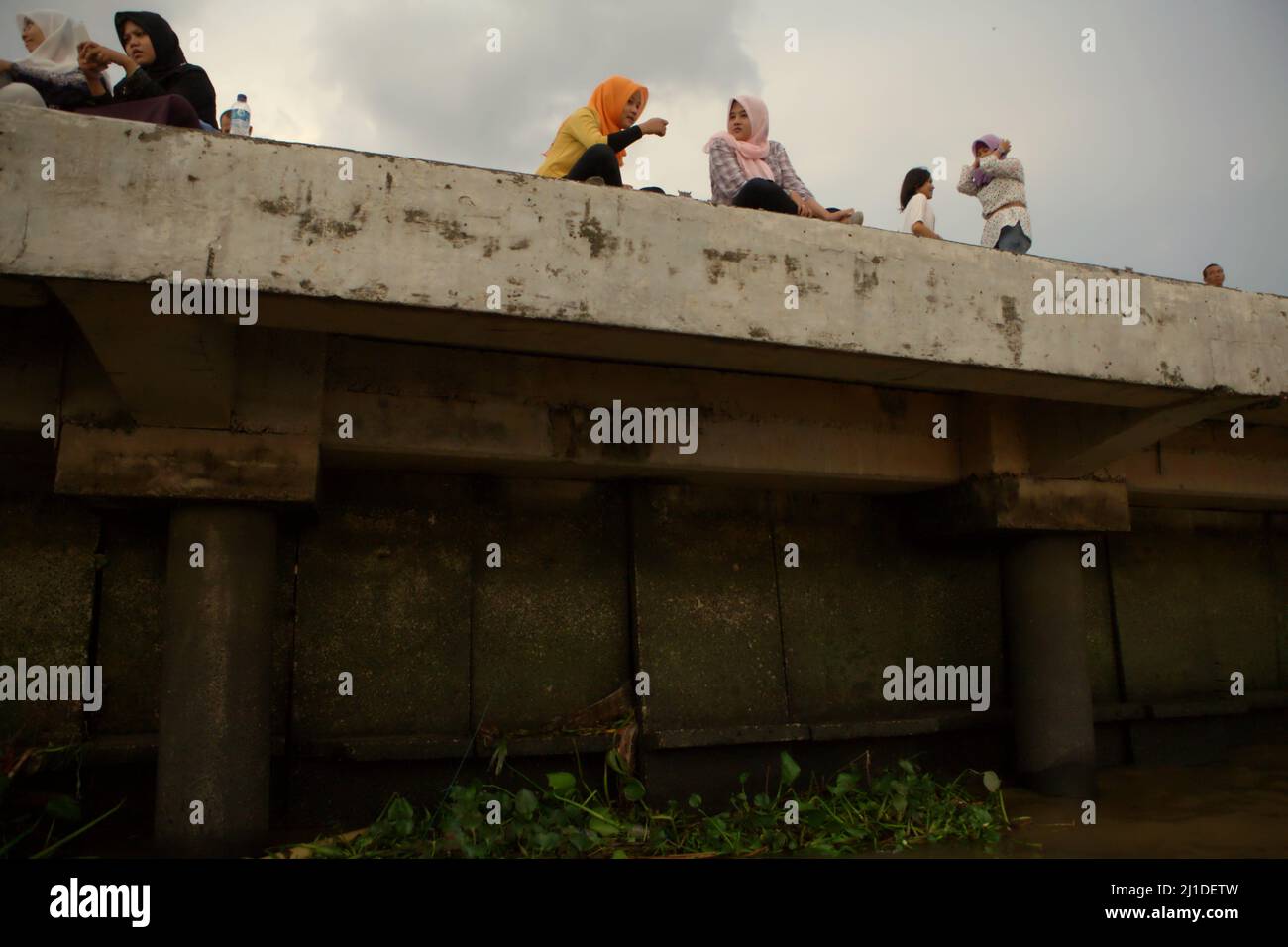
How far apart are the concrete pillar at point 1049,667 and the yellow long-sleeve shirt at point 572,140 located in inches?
136

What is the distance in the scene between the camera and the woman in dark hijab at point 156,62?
4.32 metres

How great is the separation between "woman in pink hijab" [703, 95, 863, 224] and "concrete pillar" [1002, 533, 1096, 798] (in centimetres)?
236

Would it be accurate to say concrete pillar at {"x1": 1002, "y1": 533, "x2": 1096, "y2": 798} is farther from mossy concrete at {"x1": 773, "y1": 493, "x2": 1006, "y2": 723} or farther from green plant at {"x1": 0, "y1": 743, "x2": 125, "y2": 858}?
green plant at {"x1": 0, "y1": 743, "x2": 125, "y2": 858}

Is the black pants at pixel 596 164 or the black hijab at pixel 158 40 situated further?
the black pants at pixel 596 164

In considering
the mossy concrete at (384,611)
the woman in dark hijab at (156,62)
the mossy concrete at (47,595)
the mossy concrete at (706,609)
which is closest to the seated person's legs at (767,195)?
the mossy concrete at (706,609)

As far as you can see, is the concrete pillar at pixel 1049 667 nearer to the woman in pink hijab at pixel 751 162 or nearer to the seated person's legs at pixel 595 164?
the woman in pink hijab at pixel 751 162

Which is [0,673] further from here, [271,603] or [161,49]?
[161,49]

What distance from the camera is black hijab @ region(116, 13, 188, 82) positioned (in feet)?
14.6

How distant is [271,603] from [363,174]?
2.04m

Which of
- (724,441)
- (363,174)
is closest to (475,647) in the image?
(724,441)

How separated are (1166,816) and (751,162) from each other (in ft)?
14.4

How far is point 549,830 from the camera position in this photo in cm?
450

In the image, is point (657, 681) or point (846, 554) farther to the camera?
point (846, 554)
